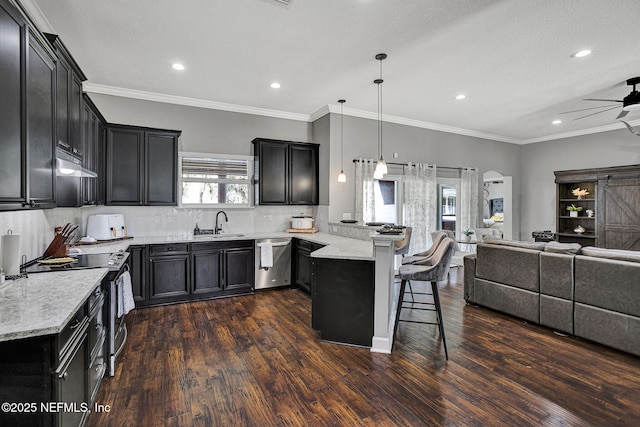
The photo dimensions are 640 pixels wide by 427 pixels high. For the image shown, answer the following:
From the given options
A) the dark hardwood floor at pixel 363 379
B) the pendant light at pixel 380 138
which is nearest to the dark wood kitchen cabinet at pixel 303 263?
the dark hardwood floor at pixel 363 379

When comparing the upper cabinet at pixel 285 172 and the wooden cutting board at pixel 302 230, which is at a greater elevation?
the upper cabinet at pixel 285 172

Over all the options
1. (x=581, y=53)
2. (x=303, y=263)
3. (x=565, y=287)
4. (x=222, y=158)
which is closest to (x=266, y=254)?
(x=303, y=263)

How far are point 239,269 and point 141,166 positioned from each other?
1.99 m

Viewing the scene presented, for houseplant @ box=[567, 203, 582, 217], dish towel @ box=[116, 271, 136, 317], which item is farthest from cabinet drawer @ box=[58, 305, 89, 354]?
houseplant @ box=[567, 203, 582, 217]

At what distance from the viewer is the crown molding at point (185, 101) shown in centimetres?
448

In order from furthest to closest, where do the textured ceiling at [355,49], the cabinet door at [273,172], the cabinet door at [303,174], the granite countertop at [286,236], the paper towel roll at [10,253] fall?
the cabinet door at [303,174] → the cabinet door at [273,172] → the granite countertop at [286,236] → the textured ceiling at [355,49] → the paper towel roll at [10,253]

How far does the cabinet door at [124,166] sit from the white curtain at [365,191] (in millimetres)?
3326

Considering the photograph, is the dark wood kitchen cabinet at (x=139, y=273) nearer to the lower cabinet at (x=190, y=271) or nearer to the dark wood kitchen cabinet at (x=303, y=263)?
the lower cabinet at (x=190, y=271)

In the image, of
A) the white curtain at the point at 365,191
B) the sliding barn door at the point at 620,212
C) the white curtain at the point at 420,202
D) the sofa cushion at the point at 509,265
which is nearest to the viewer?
the sofa cushion at the point at 509,265

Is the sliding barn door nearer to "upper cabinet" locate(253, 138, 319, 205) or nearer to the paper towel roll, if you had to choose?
"upper cabinet" locate(253, 138, 319, 205)

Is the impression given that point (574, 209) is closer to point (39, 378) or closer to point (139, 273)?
point (139, 273)

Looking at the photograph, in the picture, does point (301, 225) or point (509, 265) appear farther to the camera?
point (301, 225)

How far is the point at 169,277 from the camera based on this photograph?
440cm

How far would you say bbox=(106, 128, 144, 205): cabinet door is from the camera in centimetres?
426
